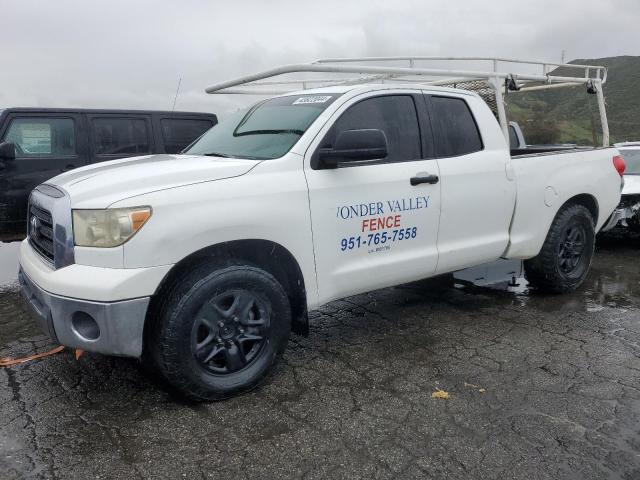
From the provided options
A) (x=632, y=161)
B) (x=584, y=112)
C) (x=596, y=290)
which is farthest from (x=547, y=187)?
(x=584, y=112)

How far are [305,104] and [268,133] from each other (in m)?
0.34

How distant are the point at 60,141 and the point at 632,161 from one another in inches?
319

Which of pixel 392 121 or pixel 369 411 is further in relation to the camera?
pixel 392 121

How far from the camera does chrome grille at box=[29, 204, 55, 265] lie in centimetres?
315

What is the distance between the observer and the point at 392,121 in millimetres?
3951

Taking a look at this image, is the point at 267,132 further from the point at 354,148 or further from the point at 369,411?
the point at 369,411

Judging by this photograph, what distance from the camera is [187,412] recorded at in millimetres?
3064

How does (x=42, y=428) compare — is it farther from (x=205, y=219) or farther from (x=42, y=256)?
(x=205, y=219)

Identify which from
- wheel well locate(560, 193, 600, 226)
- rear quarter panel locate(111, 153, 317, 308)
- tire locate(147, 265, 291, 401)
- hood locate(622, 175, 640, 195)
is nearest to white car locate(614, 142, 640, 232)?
hood locate(622, 175, 640, 195)

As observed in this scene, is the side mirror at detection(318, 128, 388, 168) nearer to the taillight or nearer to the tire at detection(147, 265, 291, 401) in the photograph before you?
the tire at detection(147, 265, 291, 401)

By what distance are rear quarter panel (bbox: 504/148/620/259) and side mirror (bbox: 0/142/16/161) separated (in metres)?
5.37

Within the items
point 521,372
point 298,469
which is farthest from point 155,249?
point 521,372

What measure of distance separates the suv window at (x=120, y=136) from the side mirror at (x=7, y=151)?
1013mm

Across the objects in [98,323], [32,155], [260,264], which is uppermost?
[32,155]
